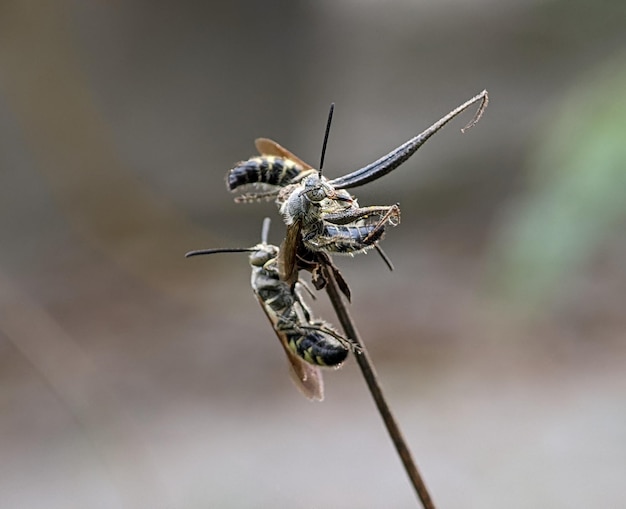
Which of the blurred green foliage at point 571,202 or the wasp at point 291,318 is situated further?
the blurred green foliage at point 571,202

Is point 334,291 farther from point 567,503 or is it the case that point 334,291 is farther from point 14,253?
point 14,253

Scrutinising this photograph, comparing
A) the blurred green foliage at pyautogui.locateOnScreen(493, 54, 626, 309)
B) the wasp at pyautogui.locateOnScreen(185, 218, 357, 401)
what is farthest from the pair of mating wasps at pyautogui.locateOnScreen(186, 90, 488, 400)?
the blurred green foliage at pyautogui.locateOnScreen(493, 54, 626, 309)

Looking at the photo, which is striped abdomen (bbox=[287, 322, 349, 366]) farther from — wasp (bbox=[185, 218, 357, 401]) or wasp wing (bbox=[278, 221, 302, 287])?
wasp wing (bbox=[278, 221, 302, 287])

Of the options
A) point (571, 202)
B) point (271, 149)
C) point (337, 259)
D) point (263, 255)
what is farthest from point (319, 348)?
point (337, 259)

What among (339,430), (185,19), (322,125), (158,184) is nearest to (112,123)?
(158,184)

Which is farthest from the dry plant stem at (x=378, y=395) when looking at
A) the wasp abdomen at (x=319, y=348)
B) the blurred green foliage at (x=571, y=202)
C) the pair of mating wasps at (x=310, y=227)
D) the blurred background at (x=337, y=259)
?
the blurred green foliage at (x=571, y=202)

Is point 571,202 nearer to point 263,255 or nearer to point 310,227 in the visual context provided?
point 263,255

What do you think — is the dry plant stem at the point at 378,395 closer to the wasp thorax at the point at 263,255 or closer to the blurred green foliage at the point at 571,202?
the wasp thorax at the point at 263,255

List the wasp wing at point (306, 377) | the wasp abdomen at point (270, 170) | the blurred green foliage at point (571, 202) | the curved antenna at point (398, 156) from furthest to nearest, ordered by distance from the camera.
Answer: the blurred green foliage at point (571, 202)
the wasp wing at point (306, 377)
the wasp abdomen at point (270, 170)
the curved antenna at point (398, 156)
